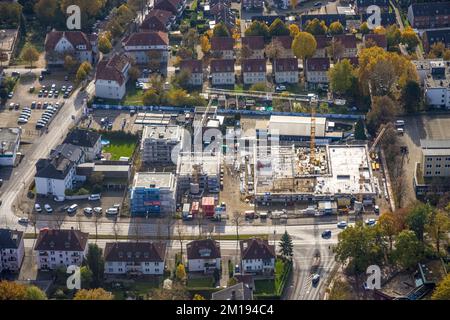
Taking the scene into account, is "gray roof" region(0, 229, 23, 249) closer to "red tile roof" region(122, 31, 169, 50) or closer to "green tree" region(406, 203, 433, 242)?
"green tree" region(406, 203, 433, 242)

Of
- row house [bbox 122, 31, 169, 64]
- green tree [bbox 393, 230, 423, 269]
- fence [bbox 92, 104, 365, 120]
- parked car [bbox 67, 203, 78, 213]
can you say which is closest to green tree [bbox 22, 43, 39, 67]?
row house [bbox 122, 31, 169, 64]

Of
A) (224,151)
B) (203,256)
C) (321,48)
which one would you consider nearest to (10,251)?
(203,256)

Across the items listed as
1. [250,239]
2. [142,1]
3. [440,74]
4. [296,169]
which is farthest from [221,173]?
[142,1]

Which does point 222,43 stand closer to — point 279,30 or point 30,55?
point 279,30

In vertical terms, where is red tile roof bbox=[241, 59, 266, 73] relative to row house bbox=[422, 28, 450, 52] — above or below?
below

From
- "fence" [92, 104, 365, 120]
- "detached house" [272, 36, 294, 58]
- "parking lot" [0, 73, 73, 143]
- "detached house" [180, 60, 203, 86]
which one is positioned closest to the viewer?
"parking lot" [0, 73, 73, 143]

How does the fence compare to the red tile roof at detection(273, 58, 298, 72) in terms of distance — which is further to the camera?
the red tile roof at detection(273, 58, 298, 72)

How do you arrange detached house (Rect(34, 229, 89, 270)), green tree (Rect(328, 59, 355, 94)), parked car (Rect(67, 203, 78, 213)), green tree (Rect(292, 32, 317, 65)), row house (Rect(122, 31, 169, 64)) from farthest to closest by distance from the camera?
1. row house (Rect(122, 31, 169, 64))
2. green tree (Rect(292, 32, 317, 65))
3. green tree (Rect(328, 59, 355, 94))
4. parked car (Rect(67, 203, 78, 213))
5. detached house (Rect(34, 229, 89, 270))
